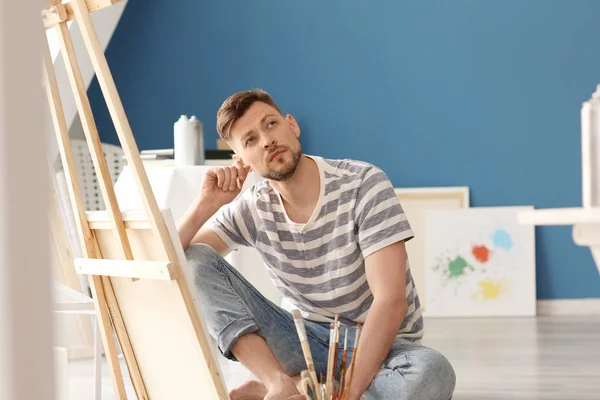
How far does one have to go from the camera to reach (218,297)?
6.76ft

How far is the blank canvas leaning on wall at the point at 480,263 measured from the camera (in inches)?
175

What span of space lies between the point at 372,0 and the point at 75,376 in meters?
2.58

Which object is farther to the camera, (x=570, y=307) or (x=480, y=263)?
(x=480, y=263)

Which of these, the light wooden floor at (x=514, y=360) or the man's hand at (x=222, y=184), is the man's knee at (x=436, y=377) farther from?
the man's hand at (x=222, y=184)

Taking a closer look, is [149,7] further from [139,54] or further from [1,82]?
[1,82]

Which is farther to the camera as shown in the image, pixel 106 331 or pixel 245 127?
pixel 245 127

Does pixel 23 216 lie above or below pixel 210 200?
above

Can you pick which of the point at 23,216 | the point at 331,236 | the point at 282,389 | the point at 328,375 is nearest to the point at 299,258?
the point at 331,236

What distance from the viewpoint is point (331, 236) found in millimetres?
2082

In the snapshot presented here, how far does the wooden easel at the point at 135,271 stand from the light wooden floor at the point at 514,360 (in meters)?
0.78

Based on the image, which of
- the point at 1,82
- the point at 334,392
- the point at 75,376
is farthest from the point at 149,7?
the point at 1,82

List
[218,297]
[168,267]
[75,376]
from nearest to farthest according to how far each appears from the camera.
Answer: [168,267]
[218,297]
[75,376]

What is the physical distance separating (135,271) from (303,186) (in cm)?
56

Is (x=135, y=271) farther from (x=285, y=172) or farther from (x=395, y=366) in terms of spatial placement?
(x=395, y=366)
